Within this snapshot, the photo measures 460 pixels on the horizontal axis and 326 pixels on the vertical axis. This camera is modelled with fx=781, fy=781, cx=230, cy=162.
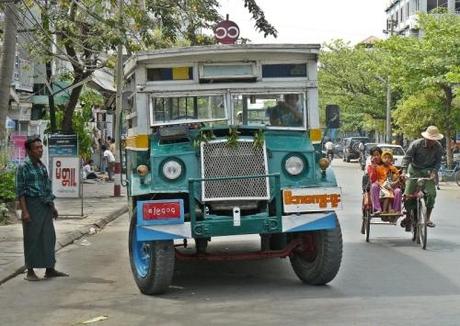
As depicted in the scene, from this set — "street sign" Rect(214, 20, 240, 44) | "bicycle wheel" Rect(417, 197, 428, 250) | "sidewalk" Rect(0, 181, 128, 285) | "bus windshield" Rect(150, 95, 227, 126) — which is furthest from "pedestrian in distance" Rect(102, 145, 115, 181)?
"bus windshield" Rect(150, 95, 227, 126)

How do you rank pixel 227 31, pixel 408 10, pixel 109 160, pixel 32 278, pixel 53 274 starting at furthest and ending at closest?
pixel 408 10
pixel 109 160
pixel 227 31
pixel 53 274
pixel 32 278

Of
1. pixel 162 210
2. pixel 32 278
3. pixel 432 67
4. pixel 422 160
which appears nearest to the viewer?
pixel 162 210

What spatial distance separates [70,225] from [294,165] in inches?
321

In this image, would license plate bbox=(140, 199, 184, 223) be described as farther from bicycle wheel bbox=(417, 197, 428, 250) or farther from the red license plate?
bicycle wheel bbox=(417, 197, 428, 250)

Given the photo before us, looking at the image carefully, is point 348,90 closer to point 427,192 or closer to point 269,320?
point 427,192

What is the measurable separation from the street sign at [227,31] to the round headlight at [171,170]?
831 cm

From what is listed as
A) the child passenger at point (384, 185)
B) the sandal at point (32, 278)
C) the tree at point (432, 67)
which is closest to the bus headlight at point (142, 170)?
the sandal at point (32, 278)

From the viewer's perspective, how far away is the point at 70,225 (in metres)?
15.6

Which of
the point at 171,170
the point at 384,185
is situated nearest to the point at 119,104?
the point at 384,185

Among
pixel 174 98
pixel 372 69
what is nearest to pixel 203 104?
pixel 174 98

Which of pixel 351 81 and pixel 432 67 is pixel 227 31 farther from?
pixel 351 81

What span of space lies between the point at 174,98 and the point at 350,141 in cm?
4782

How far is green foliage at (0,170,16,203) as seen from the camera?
1622cm

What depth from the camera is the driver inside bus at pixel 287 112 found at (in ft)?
29.9
